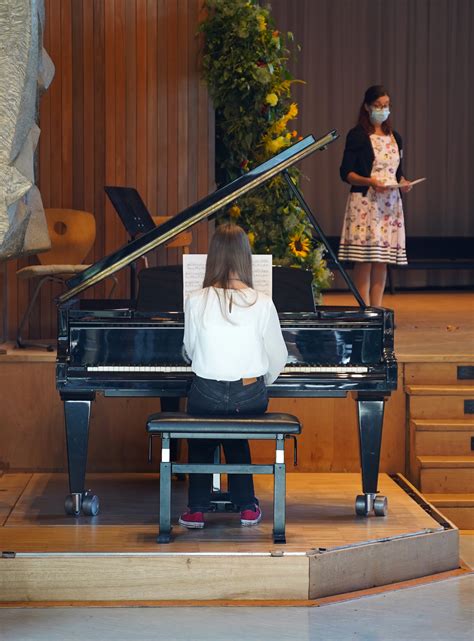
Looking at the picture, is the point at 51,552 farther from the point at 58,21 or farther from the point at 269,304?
the point at 58,21

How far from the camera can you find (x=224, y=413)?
5.23 metres

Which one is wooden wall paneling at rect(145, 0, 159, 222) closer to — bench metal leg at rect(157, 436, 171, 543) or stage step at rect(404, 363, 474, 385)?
stage step at rect(404, 363, 474, 385)

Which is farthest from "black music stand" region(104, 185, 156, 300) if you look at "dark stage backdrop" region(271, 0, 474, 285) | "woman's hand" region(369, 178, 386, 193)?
"dark stage backdrop" region(271, 0, 474, 285)

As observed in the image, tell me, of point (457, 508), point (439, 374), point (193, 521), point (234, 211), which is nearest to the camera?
point (193, 521)

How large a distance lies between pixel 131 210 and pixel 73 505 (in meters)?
2.07

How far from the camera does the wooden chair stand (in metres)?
7.23

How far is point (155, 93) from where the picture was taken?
7547 mm

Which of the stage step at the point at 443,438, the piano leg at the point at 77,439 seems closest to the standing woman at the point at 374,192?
the stage step at the point at 443,438

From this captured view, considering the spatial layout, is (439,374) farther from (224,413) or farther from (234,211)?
(224,413)

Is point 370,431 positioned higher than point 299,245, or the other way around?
point 299,245

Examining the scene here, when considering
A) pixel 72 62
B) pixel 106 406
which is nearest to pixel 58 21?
pixel 72 62

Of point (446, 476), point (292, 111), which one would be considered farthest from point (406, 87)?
point (446, 476)

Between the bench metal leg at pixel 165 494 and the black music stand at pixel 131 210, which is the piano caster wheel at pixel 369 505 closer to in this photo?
the bench metal leg at pixel 165 494

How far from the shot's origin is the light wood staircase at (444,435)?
6375 millimetres
